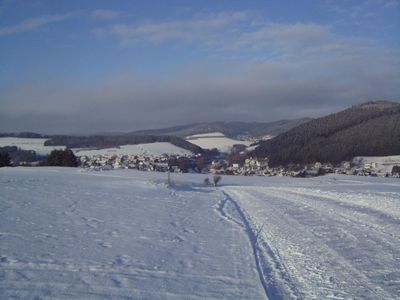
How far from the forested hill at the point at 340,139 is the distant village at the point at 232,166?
2437mm

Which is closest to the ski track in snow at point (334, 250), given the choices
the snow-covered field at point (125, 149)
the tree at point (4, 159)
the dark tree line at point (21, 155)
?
the tree at point (4, 159)

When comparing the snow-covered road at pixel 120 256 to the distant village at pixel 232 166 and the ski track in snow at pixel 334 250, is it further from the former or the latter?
the distant village at pixel 232 166

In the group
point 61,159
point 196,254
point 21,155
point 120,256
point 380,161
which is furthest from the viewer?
point 21,155

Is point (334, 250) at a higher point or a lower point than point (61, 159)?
lower

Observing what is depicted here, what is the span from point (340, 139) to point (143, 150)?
48548 mm

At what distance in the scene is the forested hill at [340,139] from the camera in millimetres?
70188

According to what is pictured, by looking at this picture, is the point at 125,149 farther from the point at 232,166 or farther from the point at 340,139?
the point at 340,139

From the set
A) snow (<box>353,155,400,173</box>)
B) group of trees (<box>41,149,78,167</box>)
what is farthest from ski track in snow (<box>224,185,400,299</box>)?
group of trees (<box>41,149,78,167</box>)

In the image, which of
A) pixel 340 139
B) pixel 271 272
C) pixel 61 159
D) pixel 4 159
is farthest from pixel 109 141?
pixel 271 272

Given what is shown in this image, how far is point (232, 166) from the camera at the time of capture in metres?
84.8

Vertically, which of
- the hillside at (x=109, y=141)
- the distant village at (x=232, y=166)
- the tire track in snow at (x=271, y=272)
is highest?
the hillside at (x=109, y=141)

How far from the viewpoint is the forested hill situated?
70.2 m

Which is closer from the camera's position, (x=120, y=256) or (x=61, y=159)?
(x=120, y=256)

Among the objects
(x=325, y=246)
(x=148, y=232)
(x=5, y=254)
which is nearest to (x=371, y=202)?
(x=325, y=246)
